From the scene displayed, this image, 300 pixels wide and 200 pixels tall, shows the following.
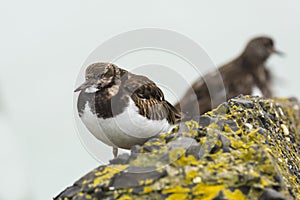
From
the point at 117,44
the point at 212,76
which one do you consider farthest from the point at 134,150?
the point at 212,76

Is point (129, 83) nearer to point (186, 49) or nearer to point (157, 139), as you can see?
point (186, 49)

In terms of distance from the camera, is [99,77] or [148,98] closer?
[99,77]

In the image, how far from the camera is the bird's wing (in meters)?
6.25

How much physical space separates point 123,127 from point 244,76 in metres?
11.0

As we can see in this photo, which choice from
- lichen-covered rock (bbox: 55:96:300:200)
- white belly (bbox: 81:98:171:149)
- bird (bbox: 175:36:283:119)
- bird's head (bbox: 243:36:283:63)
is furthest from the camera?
bird's head (bbox: 243:36:283:63)

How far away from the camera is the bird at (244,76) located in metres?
15.4

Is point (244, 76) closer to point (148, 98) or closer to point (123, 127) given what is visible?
point (148, 98)

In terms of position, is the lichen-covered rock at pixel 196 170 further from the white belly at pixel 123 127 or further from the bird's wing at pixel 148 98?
the bird's wing at pixel 148 98

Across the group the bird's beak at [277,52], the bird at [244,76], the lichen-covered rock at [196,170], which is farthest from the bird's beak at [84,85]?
the bird's beak at [277,52]

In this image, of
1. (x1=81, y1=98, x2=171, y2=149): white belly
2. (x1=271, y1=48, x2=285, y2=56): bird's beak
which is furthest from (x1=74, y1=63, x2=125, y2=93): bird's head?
(x1=271, y1=48, x2=285, y2=56): bird's beak

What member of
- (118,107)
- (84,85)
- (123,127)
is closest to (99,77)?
(84,85)

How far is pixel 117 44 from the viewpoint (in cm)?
656

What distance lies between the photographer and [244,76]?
54.3ft

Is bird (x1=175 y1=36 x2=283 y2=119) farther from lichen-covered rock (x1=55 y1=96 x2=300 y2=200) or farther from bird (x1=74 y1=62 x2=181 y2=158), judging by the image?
lichen-covered rock (x1=55 y1=96 x2=300 y2=200)
